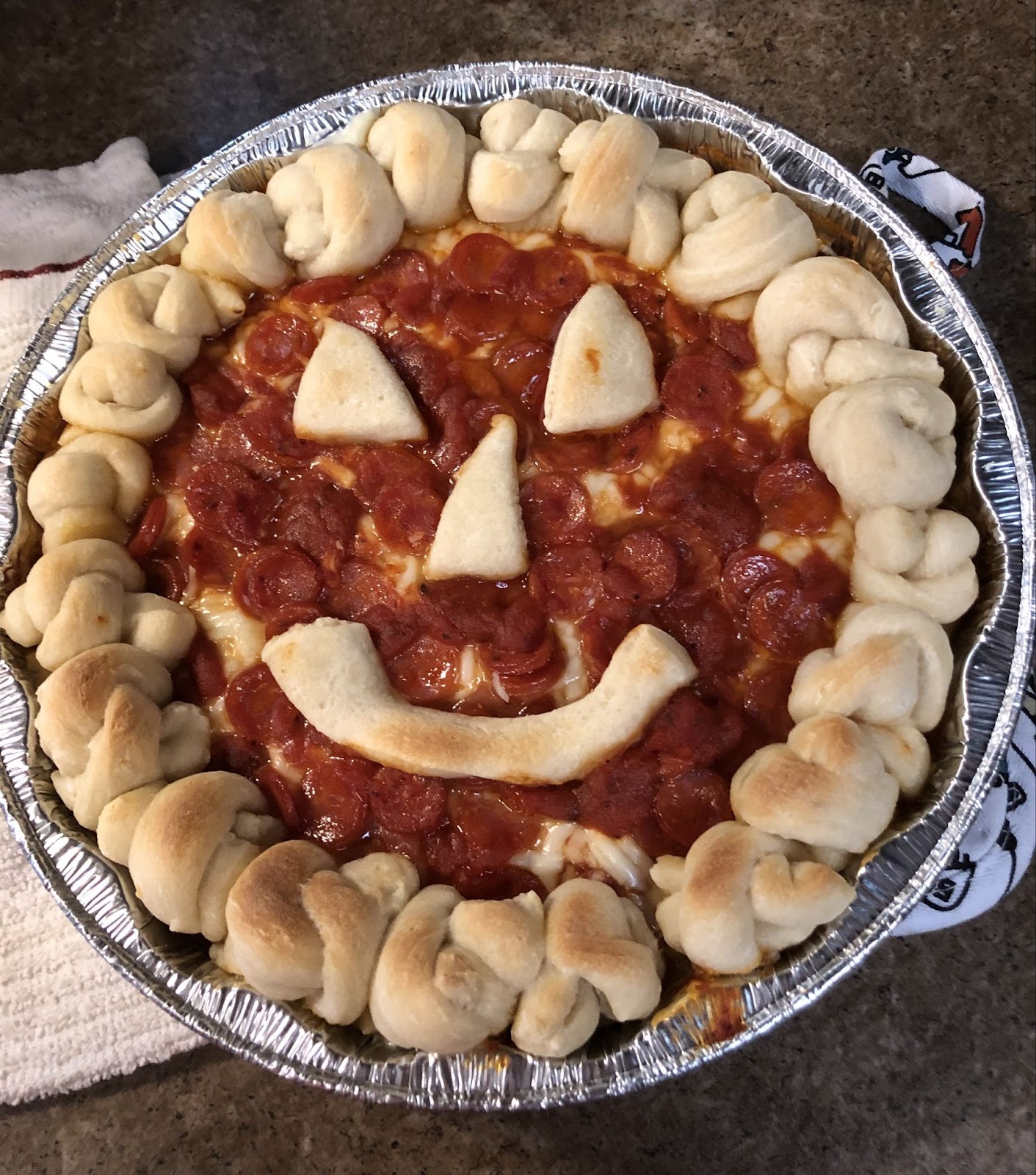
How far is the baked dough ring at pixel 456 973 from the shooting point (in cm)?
187

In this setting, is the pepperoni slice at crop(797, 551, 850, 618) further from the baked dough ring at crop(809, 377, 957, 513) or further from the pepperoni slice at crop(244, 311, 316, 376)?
the pepperoni slice at crop(244, 311, 316, 376)

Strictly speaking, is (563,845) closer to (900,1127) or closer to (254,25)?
(900,1127)

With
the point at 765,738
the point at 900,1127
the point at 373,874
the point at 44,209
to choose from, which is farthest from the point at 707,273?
the point at 900,1127

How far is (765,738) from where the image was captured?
2.17 m

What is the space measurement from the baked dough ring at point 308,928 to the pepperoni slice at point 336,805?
0.14 m

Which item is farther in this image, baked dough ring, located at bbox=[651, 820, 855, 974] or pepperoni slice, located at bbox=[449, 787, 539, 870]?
pepperoni slice, located at bbox=[449, 787, 539, 870]

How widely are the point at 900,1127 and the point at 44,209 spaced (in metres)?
3.83

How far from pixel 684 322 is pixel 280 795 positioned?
5.05 feet

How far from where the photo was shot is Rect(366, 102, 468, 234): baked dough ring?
7.98 feet

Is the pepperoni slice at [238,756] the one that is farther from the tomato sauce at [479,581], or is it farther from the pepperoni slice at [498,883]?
the pepperoni slice at [498,883]

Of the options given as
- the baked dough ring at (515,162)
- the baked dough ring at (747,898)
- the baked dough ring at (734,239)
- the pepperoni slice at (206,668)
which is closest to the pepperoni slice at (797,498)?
the baked dough ring at (734,239)

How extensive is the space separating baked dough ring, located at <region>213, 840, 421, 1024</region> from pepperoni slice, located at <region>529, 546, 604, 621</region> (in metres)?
0.73

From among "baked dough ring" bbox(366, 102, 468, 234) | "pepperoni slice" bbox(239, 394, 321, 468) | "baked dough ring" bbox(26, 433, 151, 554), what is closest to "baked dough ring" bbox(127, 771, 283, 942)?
"baked dough ring" bbox(26, 433, 151, 554)

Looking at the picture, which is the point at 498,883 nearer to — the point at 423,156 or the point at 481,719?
the point at 481,719
